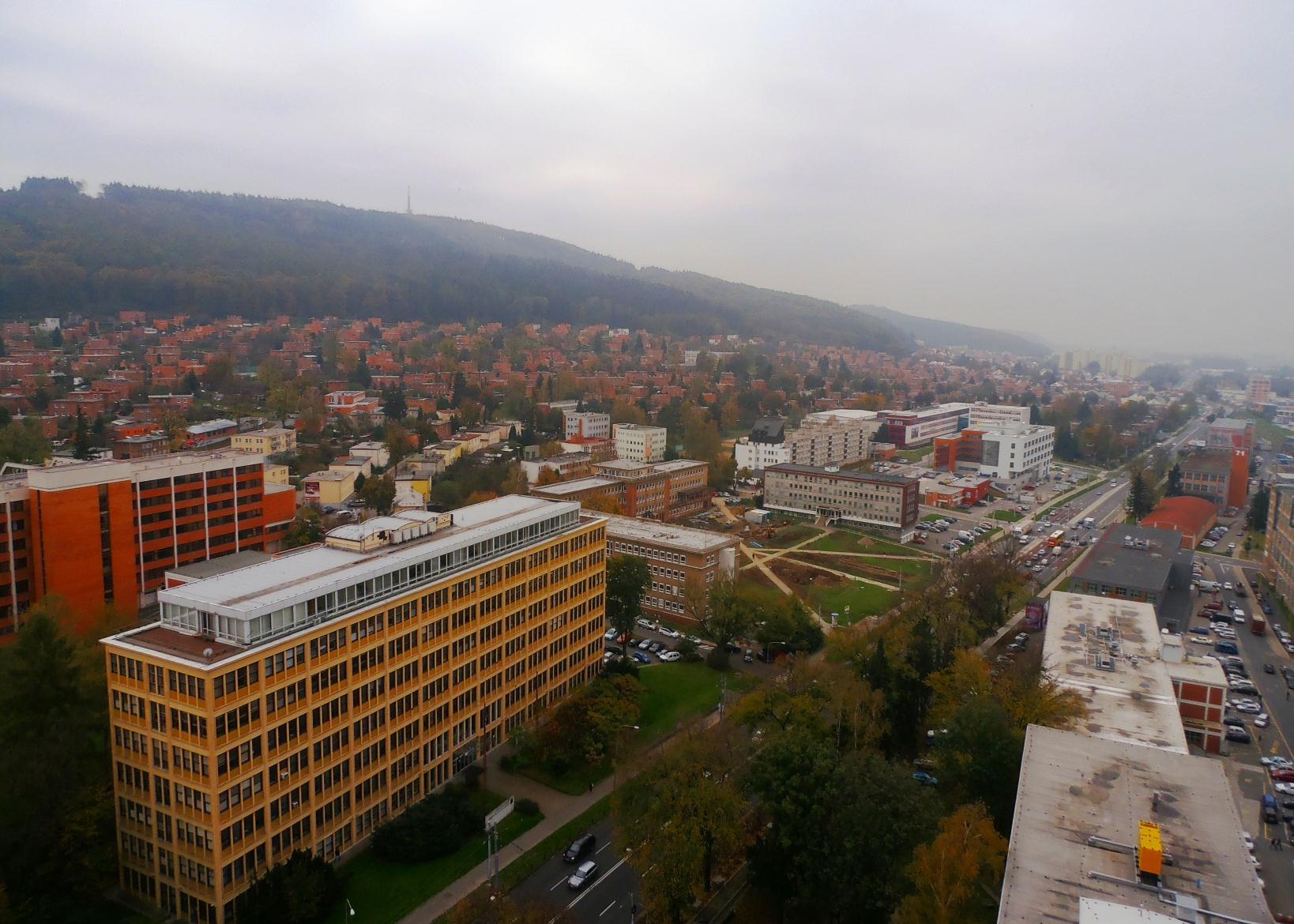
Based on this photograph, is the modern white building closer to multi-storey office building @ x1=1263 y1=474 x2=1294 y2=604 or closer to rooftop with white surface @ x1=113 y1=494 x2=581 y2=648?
multi-storey office building @ x1=1263 y1=474 x2=1294 y2=604

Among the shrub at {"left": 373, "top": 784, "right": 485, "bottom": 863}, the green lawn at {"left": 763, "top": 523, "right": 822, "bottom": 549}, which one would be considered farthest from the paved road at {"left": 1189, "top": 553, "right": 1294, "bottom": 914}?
the green lawn at {"left": 763, "top": 523, "right": 822, "bottom": 549}

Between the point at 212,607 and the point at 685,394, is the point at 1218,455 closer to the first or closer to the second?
the point at 685,394

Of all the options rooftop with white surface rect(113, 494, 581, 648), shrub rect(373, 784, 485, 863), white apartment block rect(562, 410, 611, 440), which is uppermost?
rooftop with white surface rect(113, 494, 581, 648)

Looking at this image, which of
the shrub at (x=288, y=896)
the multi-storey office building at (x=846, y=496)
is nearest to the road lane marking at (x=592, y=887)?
the shrub at (x=288, y=896)

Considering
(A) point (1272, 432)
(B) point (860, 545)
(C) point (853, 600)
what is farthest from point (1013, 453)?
(A) point (1272, 432)

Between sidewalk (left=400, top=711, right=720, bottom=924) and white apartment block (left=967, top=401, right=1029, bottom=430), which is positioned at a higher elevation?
white apartment block (left=967, top=401, right=1029, bottom=430)

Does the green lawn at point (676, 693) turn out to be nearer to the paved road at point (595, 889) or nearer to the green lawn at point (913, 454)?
the paved road at point (595, 889)
